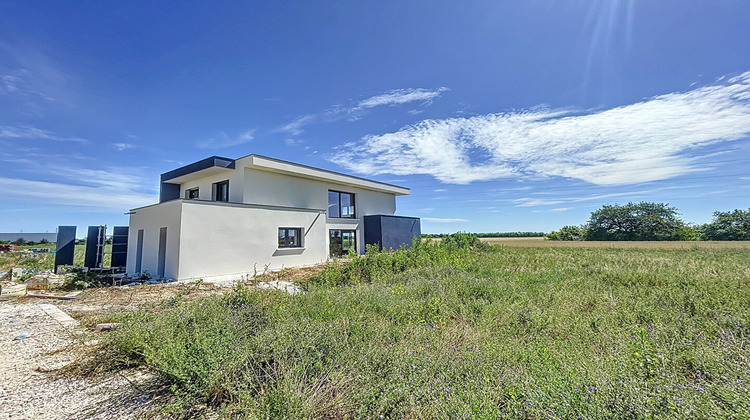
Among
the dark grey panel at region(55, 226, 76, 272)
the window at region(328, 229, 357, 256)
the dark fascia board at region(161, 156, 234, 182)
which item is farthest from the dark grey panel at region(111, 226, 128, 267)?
the window at region(328, 229, 357, 256)

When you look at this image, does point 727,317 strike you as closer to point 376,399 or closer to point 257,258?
point 376,399

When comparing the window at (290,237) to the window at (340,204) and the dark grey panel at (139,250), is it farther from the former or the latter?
the dark grey panel at (139,250)

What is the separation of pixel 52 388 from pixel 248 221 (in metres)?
8.71

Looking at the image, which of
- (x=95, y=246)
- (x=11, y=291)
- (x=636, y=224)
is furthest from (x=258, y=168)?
(x=636, y=224)

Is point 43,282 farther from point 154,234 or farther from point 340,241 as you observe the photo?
point 340,241

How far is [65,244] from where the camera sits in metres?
11.6

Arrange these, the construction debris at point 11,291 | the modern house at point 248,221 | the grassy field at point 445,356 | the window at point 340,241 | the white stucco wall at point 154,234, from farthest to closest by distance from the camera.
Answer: the window at point 340,241 < the modern house at point 248,221 < the white stucco wall at point 154,234 < the construction debris at point 11,291 < the grassy field at point 445,356

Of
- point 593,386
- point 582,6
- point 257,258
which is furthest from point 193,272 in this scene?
point 582,6

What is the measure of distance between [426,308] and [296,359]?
2455 mm

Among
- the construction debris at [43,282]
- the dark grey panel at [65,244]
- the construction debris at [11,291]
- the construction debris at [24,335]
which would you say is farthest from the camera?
the dark grey panel at [65,244]

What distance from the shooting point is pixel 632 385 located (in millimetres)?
1808

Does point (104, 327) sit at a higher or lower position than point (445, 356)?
lower

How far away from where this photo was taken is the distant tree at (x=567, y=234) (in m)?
41.2

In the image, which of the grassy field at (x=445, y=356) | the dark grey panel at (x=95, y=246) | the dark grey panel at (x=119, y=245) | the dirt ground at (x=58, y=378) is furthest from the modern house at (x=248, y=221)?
the grassy field at (x=445, y=356)
